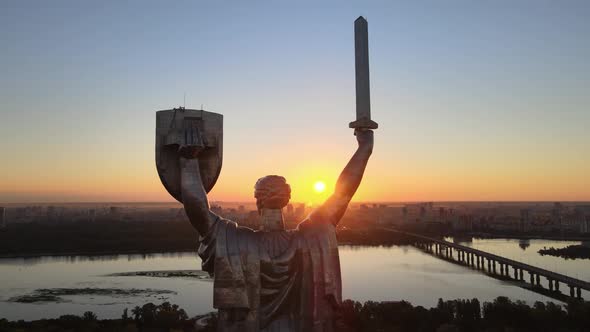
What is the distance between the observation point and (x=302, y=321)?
324cm

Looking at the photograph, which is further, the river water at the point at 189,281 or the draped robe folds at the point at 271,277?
the river water at the point at 189,281

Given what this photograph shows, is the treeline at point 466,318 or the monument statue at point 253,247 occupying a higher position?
the monument statue at point 253,247

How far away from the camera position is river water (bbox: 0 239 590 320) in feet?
96.7

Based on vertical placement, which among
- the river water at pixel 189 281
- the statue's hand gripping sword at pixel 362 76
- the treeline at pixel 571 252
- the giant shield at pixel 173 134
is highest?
the statue's hand gripping sword at pixel 362 76

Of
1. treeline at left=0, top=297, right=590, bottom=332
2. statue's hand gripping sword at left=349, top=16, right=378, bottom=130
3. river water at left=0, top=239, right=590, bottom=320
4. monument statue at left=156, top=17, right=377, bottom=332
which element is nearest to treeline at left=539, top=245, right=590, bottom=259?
river water at left=0, top=239, right=590, bottom=320

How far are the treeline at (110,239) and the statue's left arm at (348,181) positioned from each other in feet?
192

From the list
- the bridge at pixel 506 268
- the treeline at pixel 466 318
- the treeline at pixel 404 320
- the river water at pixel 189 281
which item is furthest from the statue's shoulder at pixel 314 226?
the bridge at pixel 506 268

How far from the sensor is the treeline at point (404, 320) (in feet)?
63.8

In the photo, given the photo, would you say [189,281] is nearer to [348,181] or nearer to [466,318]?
[466,318]

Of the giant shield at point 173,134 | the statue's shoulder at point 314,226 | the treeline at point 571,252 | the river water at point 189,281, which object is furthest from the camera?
the treeline at point 571,252

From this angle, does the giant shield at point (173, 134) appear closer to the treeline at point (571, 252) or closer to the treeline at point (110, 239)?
the treeline at point (110, 239)

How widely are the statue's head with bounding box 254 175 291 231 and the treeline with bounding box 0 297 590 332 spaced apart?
16.5 meters

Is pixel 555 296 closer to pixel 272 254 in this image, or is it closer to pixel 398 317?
pixel 398 317

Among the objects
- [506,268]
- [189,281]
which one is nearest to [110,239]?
[189,281]
